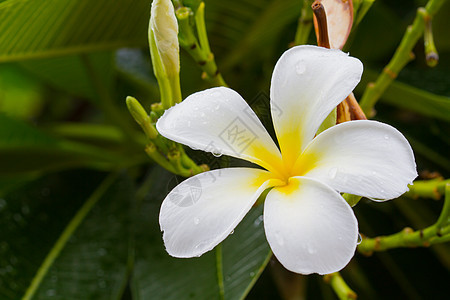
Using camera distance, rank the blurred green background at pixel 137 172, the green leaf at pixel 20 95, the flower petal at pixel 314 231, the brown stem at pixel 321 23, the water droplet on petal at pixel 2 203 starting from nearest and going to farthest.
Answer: the flower petal at pixel 314 231 < the brown stem at pixel 321 23 < the blurred green background at pixel 137 172 < the water droplet on petal at pixel 2 203 < the green leaf at pixel 20 95

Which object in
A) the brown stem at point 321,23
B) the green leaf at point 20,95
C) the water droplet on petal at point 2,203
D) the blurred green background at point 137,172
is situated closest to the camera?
the brown stem at point 321,23

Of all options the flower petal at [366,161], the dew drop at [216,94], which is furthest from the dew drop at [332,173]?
the dew drop at [216,94]

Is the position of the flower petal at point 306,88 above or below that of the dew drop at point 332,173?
above

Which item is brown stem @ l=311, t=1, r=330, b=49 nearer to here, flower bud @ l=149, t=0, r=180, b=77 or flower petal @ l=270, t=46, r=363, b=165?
flower petal @ l=270, t=46, r=363, b=165

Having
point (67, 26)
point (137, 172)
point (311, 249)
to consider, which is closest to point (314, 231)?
point (311, 249)

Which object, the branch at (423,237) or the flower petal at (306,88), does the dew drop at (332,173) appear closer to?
the flower petal at (306,88)

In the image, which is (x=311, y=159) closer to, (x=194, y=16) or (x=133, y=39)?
(x=194, y=16)
